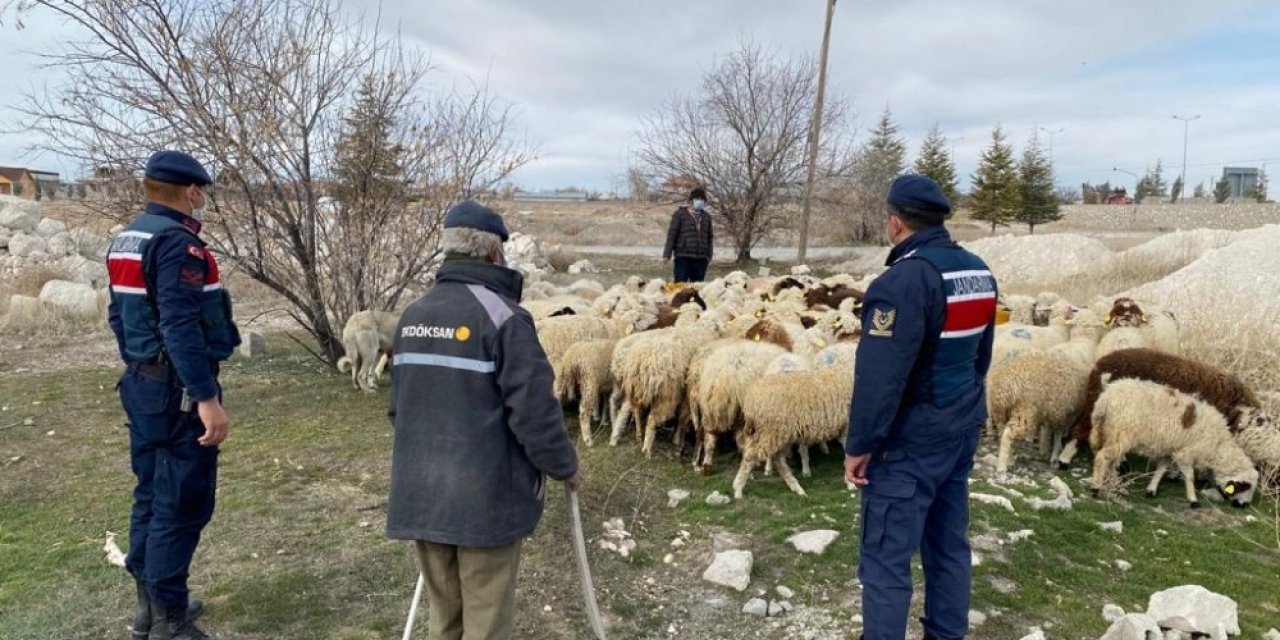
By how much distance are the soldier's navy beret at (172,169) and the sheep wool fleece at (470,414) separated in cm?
152

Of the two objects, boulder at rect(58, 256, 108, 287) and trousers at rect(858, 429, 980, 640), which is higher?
boulder at rect(58, 256, 108, 287)

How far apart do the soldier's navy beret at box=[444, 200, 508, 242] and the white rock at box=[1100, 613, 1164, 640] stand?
3190 millimetres

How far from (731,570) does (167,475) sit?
283 cm

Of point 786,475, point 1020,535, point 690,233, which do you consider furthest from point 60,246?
point 1020,535

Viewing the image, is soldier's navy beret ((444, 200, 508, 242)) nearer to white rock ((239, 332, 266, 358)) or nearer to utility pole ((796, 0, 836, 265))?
white rock ((239, 332, 266, 358))

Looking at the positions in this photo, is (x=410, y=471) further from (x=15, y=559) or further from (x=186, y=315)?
(x=15, y=559)

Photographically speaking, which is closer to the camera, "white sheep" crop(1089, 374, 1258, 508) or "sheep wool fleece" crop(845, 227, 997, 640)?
"sheep wool fleece" crop(845, 227, 997, 640)

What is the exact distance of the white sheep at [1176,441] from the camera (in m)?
5.54

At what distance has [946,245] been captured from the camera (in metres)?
3.22

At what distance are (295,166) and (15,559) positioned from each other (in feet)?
16.8

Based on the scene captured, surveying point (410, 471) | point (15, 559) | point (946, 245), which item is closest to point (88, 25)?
point (15, 559)

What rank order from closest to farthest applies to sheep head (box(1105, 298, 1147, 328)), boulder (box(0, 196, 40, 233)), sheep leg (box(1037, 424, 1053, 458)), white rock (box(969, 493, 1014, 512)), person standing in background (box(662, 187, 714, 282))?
1. white rock (box(969, 493, 1014, 512))
2. sheep leg (box(1037, 424, 1053, 458))
3. sheep head (box(1105, 298, 1147, 328))
4. person standing in background (box(662, 187, 714, 282))
5. boulder (box(0, 196, 40, 233))

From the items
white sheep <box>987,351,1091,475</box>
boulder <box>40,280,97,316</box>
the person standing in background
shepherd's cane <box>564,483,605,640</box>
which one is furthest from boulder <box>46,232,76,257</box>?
white sheep <box>987,351,1091,475</box>

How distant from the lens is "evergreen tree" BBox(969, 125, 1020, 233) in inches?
1367
